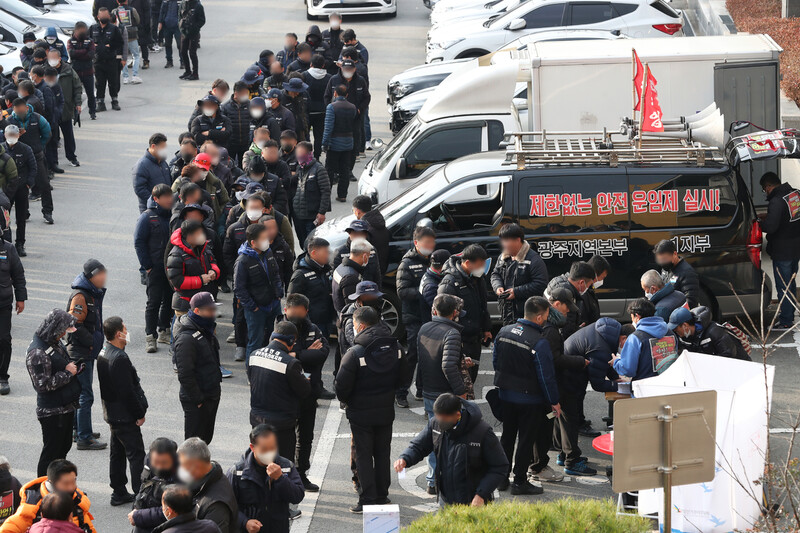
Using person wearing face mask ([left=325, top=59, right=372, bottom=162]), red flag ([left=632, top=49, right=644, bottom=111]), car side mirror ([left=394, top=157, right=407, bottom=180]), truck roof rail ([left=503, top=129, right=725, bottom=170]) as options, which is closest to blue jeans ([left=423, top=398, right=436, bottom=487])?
truck roof rail ([left=503, top=129, right=725, bottom=170])

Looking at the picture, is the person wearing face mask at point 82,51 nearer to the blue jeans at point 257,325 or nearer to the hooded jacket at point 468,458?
the blue jeans at point 257,325

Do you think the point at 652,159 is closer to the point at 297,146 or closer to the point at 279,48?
the point at 297,146

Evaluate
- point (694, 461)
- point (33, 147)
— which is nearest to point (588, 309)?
point (694, 461)

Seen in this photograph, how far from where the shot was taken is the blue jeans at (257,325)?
11969mm

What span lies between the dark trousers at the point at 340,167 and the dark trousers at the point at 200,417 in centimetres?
808

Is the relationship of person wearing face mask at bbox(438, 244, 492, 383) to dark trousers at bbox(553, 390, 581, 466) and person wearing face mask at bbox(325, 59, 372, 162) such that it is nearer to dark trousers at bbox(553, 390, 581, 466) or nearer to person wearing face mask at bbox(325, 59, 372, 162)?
dark trousers at bbox(553, 390, 581, 466)

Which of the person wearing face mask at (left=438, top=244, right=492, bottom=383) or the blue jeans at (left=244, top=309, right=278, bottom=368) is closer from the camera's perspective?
the person wearing face mask at (left=438, top=244, right=492, bottom=383)

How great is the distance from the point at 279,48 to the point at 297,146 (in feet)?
45.1

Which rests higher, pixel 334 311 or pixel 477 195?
pixel 477 195

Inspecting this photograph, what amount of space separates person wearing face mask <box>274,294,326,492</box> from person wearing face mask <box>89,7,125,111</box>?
531 inches

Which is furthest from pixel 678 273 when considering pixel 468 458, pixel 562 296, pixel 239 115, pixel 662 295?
pixel 239 115

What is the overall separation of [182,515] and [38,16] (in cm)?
2084

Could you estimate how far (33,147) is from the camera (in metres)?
16.4

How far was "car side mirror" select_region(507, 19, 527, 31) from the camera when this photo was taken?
21.9 meters
